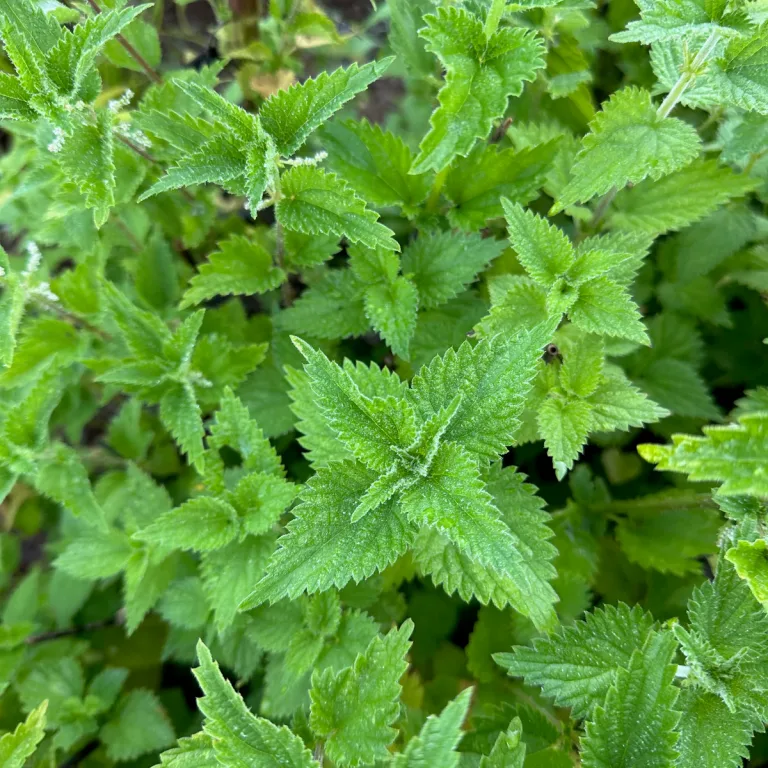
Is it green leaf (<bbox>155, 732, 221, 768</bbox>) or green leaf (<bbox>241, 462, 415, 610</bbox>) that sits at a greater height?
green leaf (<bbox>241, 462, 415, 610</bbox>)

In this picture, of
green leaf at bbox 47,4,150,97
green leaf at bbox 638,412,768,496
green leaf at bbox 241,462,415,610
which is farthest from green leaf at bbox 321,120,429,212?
green leaf at bbox 638,412,768,496

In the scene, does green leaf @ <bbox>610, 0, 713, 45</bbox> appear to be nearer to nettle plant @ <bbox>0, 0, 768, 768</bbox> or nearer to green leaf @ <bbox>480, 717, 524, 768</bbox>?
nettle plant @ <bbox>0, 0, 768, 768</bbox>

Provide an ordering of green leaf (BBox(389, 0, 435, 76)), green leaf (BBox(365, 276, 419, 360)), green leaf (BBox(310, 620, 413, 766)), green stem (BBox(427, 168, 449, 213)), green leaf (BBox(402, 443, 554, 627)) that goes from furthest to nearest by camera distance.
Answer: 1. green leaf (BBox(389, 0, 435, 76))
2. green stem (BBox(427, 168, 449, 213))
3. green leaf (BBox(365, 276, 419, 360))
4. green leaf (BBox(310, 620, 413, 766))
5. green leaf (BBox(402, 443, 554, 627))

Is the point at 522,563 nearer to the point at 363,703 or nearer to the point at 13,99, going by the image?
the point at 363,703

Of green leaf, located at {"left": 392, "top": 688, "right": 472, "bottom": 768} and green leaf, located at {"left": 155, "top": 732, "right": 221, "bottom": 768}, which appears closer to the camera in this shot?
green leaf, located at {"left": 392, "top": 688, "right": 472, "bottom": 768}

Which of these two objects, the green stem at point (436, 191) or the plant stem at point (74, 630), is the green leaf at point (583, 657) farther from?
the plant stem at point (74, 630)

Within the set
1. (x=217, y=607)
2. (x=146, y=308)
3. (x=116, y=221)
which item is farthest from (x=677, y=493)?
(x=116, y=221)
